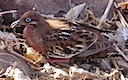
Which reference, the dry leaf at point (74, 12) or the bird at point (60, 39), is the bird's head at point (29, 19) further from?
the dry leaf at point (74, 12)

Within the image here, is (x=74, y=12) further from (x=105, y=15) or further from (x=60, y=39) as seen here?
(x=60, y=39)

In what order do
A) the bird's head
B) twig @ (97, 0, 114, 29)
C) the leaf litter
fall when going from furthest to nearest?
twig @ (97, 0, 114, 29) < the bird's head < the leaf litter

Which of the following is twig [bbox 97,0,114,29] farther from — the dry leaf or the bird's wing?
the bird's wing

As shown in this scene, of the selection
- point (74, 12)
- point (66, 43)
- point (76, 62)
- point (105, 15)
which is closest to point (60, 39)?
point (66, 43)

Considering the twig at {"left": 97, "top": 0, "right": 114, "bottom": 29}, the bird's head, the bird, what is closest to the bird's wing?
the bird

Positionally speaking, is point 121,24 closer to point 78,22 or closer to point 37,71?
point 78,22

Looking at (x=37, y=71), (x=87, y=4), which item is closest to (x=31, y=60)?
(x=37, y=71)
